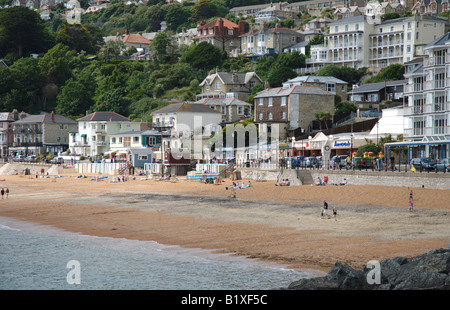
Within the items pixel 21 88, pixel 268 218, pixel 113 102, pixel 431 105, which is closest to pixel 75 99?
pixel 113 102

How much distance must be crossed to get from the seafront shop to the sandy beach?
32.6 feet

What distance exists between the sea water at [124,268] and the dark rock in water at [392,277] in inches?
81.0

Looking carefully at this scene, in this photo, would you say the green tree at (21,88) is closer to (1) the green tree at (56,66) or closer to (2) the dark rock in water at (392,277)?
(1) the green tree at (56,66)

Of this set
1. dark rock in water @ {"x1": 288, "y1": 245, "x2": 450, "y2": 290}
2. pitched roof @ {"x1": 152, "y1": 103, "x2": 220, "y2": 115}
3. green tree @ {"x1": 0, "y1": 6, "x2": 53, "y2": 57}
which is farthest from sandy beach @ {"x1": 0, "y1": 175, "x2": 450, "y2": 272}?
green tree @ {"x1": 0, "y1": 6, "x2": 53, "y2": 57}

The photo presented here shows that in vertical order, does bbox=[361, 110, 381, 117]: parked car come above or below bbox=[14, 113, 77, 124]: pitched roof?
below

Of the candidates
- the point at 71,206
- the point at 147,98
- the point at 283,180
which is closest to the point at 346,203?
the point at 283,180

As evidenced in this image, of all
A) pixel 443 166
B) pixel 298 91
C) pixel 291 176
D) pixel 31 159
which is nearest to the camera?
pixel 443 166

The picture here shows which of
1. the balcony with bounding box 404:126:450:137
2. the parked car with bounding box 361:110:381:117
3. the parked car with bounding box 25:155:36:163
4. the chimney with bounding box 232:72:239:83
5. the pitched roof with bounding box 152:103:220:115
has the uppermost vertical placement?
the chimney with bounding box 232:72:239:83

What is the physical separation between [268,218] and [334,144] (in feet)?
80.4

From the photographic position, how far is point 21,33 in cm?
13200

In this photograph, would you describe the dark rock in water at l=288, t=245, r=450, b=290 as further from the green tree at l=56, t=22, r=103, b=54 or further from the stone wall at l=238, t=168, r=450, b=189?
the green tree at l=56, t=22, r=103, b=54

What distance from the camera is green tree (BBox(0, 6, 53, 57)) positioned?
426ft

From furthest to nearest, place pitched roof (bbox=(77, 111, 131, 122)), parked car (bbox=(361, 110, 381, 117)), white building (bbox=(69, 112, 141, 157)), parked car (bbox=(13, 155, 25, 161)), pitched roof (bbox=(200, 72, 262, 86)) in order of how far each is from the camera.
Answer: pitched roof (bbox=(200, 72, 262, 86)) < parked car (bbox=(13, 155, 25, 161)) < pitched roof (bbox=(77, 111, 131, 122)) < white building (bbox=(69, 112, 141, 157)) < parked car (bbox=(361, 110, 381, 117))

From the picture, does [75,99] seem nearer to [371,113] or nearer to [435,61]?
[371,113]
